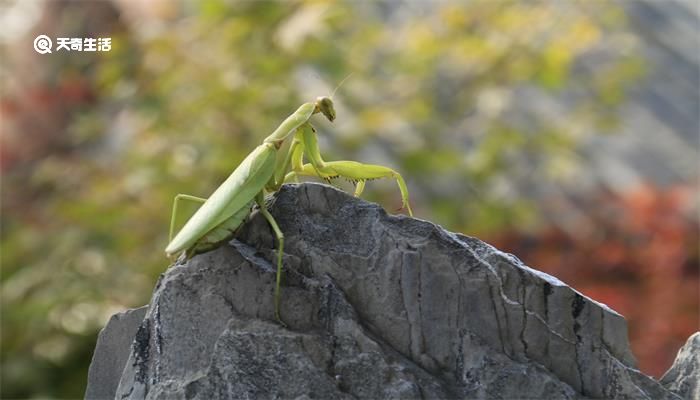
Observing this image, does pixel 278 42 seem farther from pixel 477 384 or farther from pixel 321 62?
pixel 477 384

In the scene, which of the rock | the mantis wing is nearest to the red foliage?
the rock

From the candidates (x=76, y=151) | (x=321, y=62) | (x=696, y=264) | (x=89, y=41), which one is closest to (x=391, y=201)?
(x=321, y=62)

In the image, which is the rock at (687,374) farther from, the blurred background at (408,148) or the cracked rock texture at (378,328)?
the blurred background at (408,148)

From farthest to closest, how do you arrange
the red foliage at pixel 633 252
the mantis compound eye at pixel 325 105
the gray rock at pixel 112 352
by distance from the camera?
the red foliage at pixel 633 252, the mantis compound eye at pixel 325 105, the gray rock at pixel 112 352

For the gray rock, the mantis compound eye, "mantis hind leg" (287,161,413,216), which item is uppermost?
the mantis compound eye

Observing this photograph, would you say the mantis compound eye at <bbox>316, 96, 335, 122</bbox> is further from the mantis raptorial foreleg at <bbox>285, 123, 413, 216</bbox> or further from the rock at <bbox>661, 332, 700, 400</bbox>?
the rock at <bbox>661, 332, 700, 400</bbox>

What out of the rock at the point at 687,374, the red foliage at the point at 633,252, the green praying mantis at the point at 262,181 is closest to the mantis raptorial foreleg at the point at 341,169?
the green praying mantis at the point at 262,181
